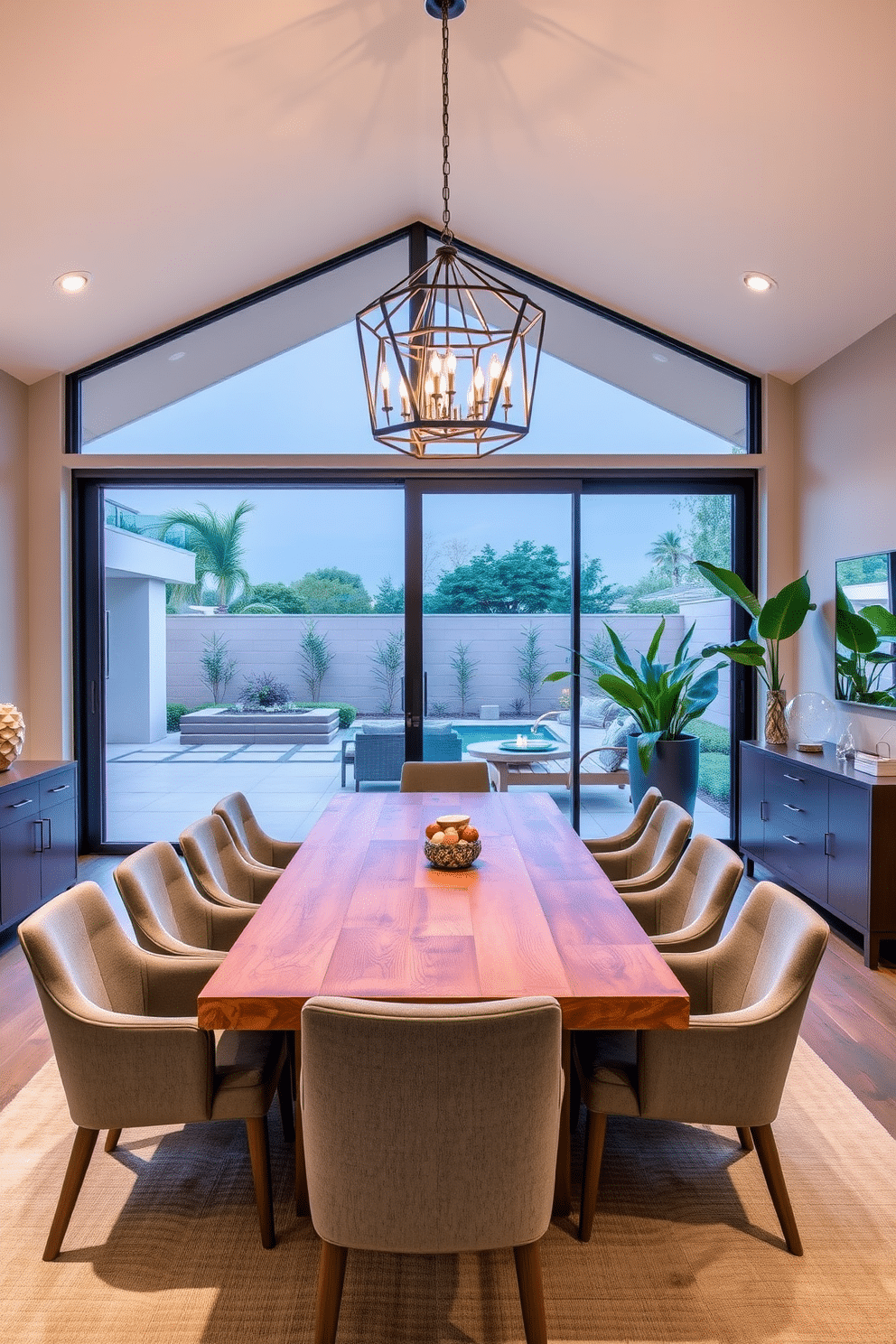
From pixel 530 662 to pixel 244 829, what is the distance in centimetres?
259

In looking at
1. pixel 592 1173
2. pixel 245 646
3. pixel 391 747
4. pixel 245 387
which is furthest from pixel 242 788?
pixel 592 1173

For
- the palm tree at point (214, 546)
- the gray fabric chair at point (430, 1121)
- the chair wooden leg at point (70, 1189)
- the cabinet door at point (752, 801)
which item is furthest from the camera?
the palm tree at point (214, 546)

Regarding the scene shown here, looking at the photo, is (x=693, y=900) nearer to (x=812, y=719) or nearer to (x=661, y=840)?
(x=661, y=840)

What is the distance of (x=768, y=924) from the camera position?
2.13 m

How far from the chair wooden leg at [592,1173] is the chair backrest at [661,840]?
40.3 inches

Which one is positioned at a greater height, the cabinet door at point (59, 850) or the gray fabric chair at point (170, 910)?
the gray fabric chair at point (170, 910)

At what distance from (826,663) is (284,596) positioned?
10.8 feet

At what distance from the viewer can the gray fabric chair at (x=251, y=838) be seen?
10.6 ft

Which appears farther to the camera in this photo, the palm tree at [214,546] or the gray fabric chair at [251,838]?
the palm tree at [214,546]

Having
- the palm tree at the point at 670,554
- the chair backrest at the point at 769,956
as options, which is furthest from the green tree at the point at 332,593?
the chair backrest at the point at 769,956

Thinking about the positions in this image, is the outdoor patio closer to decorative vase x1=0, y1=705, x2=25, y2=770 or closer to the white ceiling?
decorative vase x1=0, y1=705, x2=25, y2=770

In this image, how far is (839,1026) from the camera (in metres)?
3.18

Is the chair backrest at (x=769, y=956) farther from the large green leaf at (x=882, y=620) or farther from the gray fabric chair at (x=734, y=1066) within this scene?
the large green leaf at (x=882, y=620)

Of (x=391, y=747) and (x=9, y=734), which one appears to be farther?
(x=391, y=747)
